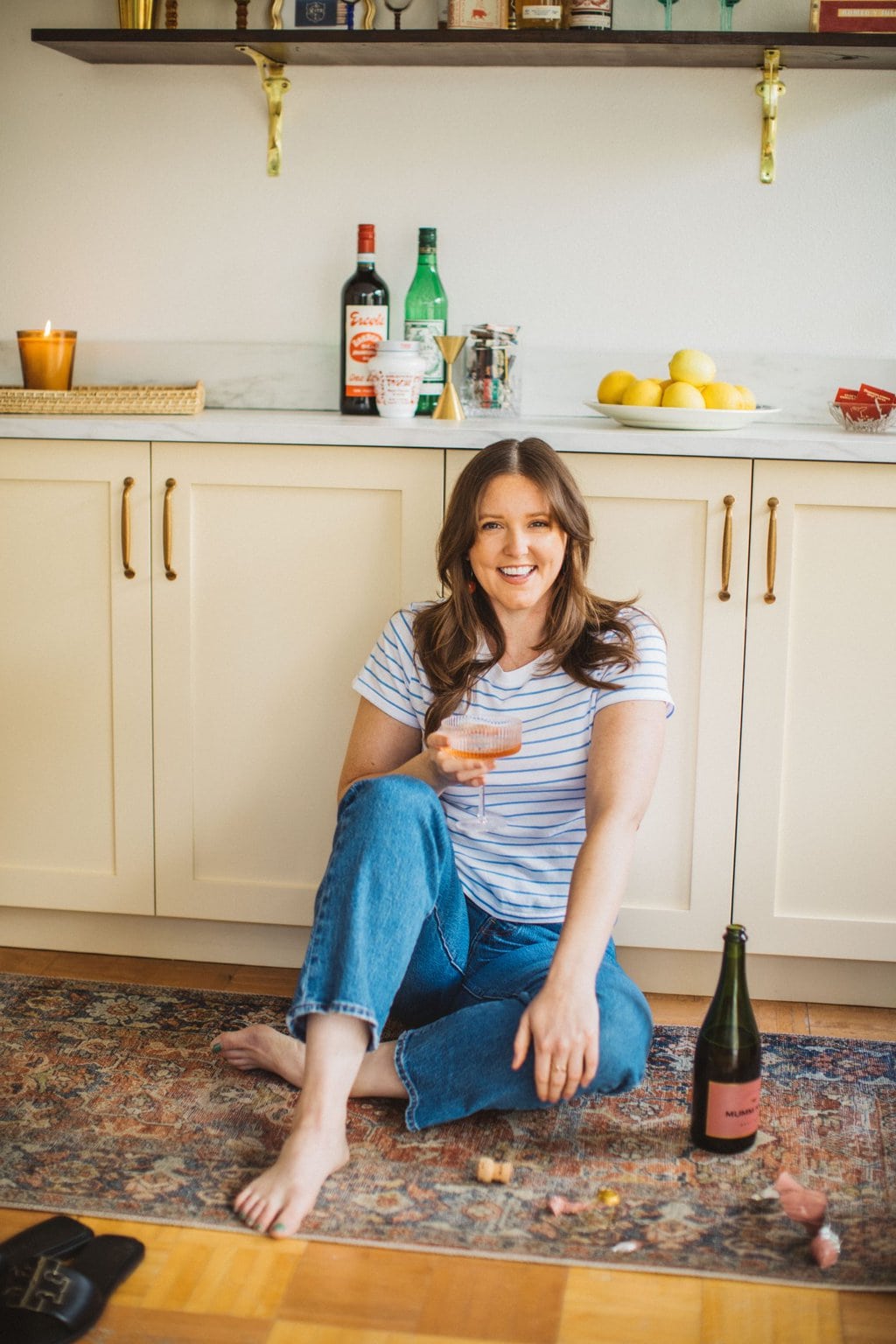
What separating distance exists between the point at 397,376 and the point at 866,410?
0.79 meters

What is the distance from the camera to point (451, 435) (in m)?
2.24

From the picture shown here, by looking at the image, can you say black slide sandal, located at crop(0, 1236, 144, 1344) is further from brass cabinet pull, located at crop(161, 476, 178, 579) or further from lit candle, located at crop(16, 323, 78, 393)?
lit candle, located at crop(16, 323, 78, 393)

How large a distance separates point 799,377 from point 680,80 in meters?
0.58

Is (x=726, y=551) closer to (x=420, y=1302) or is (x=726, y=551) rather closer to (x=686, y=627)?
(x=686, y=627)

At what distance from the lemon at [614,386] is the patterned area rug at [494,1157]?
1058mm

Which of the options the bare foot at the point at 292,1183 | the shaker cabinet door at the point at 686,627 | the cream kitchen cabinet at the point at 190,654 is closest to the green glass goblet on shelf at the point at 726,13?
the shaker cabinet door at the point at 686,627

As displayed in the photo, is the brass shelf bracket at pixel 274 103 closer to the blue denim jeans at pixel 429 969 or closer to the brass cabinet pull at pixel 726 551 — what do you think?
the brass cabinet pull at pixel 726 551

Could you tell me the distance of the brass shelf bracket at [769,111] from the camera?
2.50 meters

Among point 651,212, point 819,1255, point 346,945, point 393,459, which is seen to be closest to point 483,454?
point 393,459

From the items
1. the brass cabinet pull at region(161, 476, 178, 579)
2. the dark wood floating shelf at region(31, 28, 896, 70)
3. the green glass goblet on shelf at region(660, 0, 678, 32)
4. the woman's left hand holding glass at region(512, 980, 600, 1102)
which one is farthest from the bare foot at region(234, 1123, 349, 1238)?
the green glass goblet on shelf at region(660, 0, 678, 32)

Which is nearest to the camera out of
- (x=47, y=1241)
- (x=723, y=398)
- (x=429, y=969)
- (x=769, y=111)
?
(x=47, y=1241)

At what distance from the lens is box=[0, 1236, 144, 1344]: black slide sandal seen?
4.85 ft

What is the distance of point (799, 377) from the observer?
263 cm

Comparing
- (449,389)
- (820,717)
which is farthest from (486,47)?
(820,717)
